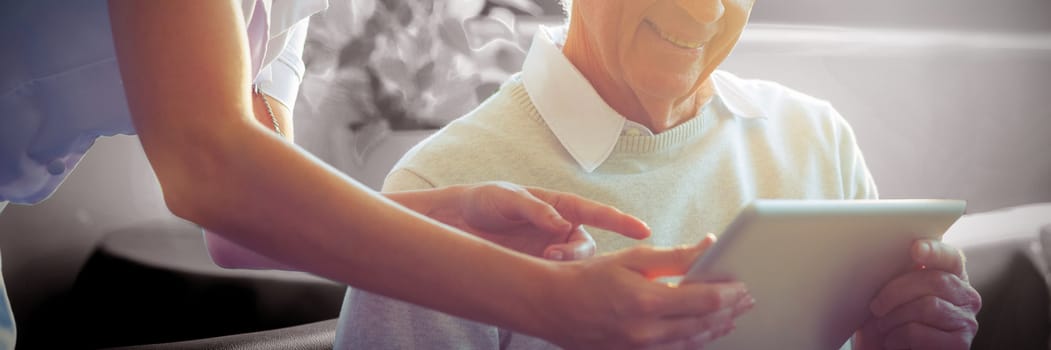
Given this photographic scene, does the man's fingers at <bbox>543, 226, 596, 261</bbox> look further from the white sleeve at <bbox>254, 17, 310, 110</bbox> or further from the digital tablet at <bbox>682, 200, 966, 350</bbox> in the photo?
the white sleeve at <bbox>254, 17, 310, 110</bbox>

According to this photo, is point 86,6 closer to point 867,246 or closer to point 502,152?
point 502,152

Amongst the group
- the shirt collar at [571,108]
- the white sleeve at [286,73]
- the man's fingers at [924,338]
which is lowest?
the man's fingers at [924,338]

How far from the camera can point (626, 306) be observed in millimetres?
475

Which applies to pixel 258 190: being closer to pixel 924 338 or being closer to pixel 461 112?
pixel 924 338

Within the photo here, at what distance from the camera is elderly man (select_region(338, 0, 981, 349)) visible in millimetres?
804

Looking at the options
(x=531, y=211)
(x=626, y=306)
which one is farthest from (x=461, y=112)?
(x=626, y=306)

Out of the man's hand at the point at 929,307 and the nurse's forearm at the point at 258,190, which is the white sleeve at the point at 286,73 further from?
the man's hand at the point at 929,307

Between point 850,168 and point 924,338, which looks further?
point 850,168

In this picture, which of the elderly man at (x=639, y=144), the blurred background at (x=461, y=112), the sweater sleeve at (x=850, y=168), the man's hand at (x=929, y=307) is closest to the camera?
the man's hand at (x=929, y=307)

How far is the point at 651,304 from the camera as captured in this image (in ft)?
1.56

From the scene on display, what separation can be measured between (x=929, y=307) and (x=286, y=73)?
0.58 meters

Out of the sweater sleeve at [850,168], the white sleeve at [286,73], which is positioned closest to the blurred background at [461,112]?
the sweater sleeve at [850,168]

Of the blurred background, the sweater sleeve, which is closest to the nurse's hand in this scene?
the sweater sleeve

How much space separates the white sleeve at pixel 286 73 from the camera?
0.78 m
